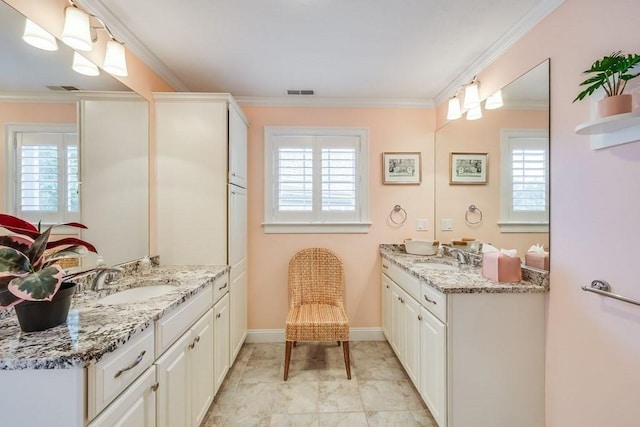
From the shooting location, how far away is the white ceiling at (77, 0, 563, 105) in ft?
5.10

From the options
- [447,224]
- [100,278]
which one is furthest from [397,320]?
[100,278]

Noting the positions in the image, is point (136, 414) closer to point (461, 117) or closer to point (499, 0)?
point (499, 0)

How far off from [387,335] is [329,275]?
0.80 metres

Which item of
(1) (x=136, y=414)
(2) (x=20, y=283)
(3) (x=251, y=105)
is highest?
(3) (x=251, y=105)

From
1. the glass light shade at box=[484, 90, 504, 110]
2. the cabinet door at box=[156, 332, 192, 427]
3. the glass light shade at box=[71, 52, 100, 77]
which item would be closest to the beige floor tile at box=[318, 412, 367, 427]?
the cabinet door at box=[156, 332, 192, 427]

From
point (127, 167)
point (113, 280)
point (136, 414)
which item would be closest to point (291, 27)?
point (127, 167)

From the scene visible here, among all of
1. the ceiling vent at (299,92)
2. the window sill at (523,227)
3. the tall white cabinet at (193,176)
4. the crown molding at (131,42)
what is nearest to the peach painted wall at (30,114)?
the crown molding at (131,42)

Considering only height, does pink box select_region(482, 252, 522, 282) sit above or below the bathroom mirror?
below

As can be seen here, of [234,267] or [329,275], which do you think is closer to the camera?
[234,267]

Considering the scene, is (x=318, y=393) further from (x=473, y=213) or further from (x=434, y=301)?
(x=473, y=213)

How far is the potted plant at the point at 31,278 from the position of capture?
2.81 ft

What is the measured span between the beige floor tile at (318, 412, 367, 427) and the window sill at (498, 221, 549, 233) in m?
1.59

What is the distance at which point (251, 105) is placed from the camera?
2.80 m

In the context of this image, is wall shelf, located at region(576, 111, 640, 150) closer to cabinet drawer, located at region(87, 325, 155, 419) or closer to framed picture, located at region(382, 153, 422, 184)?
framed picture, located at region(382, 153, 422, 184)
